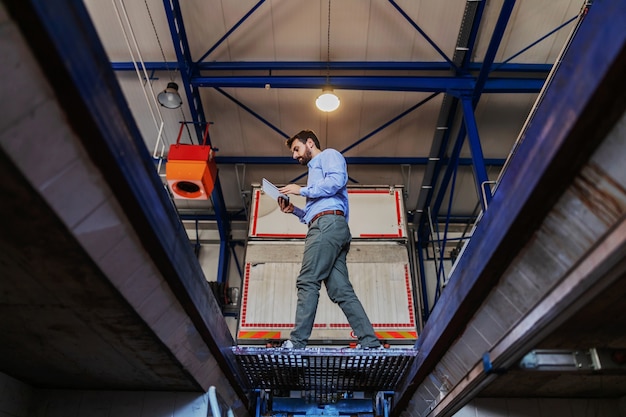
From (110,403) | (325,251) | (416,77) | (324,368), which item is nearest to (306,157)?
(325,251)

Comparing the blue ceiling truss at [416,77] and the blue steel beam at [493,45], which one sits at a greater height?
the blue ceiling truss at [416,77]

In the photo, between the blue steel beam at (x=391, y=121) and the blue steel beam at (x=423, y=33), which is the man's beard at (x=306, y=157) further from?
the blue steel beam at (x=391, y=121)

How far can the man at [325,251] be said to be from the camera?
374 cm

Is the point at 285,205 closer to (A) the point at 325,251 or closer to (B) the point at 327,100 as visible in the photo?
(A) the point at 325,251

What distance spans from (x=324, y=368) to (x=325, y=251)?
3.18ft

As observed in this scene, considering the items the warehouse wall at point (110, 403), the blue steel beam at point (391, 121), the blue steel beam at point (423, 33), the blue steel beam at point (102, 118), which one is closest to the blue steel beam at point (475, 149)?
the blue steel beam at point (423, 33)

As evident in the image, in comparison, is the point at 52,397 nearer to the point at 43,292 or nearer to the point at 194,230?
the point at 43,292

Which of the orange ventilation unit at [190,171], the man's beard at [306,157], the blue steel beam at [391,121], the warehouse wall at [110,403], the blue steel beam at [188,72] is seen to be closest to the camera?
the warehouse wall at [110,403]

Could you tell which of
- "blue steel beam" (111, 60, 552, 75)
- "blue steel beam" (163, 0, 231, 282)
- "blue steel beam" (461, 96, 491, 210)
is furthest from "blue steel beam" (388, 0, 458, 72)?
"blue steel beam" (163, 0, 231, 282)

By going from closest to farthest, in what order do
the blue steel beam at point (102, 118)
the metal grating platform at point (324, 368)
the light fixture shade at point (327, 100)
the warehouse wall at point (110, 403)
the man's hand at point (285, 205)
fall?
the blue steel beam at point (102, 118), the metal grating platform at point (324, 368), the warehouse wall at point (110, 403), the man's hand at point (285, 205), the light fixture shade at point (327, 100)

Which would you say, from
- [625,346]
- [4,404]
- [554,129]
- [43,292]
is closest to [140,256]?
[43,292]

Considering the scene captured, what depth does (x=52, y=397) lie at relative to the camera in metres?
3.75

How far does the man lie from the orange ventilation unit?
2.47 metres

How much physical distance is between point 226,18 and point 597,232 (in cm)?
682
